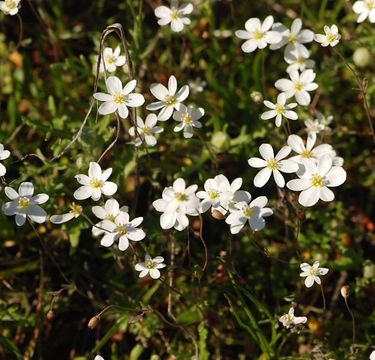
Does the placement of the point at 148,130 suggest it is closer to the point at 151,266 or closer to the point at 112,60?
the point at 112,60

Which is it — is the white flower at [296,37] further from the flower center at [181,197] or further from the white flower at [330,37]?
the flower center at [181,197]

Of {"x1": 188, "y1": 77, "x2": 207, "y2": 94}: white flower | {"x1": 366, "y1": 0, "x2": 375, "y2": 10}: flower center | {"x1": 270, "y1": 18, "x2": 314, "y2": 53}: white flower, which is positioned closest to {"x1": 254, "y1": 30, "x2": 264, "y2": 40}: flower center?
{"x1": 270, "y1": 18, "x2": 314, "y2": 53}: white flower

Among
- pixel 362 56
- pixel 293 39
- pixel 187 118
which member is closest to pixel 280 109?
pixel 187 118

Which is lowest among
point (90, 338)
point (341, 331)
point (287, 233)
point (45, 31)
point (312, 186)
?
point (341, 331)

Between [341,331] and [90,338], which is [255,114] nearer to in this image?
[341,331]

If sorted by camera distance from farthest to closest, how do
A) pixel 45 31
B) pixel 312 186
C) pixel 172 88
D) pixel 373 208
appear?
A: pixel 45 31 → pixel 373 208 → pixel 172 88 → pixel 312 186

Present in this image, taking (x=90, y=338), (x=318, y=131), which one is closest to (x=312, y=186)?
(x=318, y=131)

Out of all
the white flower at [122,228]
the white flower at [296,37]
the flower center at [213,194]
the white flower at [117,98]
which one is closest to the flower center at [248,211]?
the flower center at [213,194]
